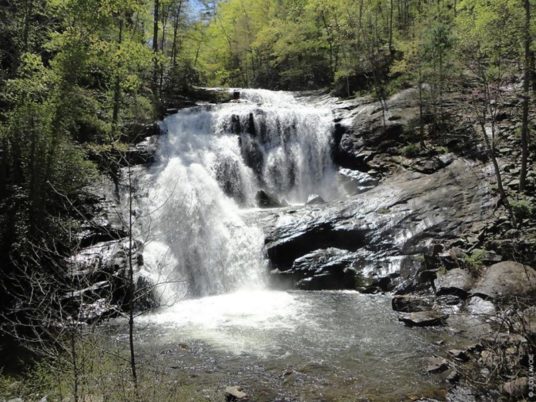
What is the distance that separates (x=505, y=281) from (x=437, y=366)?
5.01 m

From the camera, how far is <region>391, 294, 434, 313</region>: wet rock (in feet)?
41.7

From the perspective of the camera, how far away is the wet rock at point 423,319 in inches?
451

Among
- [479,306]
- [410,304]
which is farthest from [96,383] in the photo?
[479,306]

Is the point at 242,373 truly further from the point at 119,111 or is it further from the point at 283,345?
the point at 119,111

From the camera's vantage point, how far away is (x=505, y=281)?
40.8ft

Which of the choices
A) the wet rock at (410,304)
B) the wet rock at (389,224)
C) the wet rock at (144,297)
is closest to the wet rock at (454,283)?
the wet rock at (410,304)

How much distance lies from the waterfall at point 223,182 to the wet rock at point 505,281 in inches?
288

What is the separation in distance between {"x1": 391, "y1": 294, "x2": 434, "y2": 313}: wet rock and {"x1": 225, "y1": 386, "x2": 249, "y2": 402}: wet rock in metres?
6.31

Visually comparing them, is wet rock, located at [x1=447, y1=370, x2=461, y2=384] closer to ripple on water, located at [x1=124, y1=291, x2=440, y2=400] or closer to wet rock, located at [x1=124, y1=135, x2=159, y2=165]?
ripple on water, located at [x1=124, y1=291, x2=440, y2=400]

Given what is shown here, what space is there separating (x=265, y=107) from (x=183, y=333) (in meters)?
16.2

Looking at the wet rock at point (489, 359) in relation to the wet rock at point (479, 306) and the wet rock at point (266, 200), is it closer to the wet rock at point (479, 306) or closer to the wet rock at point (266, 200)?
the wet rock at point (479, 306)

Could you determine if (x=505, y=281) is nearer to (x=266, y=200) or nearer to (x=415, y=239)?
(x=415, y=239)

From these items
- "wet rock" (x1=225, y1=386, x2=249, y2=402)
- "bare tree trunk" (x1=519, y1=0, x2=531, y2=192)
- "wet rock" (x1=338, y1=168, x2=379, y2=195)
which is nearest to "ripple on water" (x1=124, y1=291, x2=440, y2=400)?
"wet rock" (x1=225, y1=386, x2=249, y2=402)

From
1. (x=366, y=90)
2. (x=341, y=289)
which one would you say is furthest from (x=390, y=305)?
(x=366, y=90)
